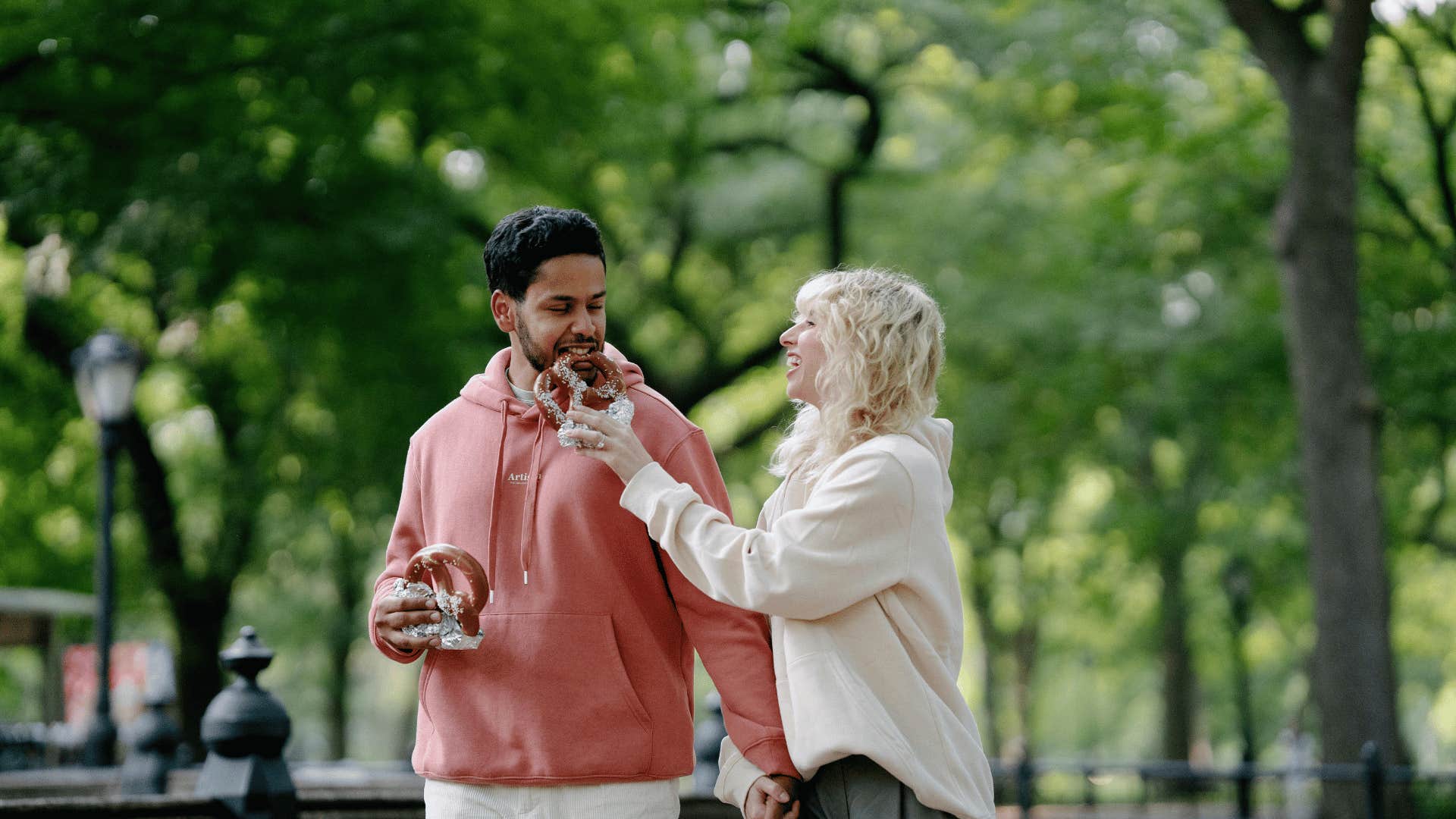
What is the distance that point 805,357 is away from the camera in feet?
12.0

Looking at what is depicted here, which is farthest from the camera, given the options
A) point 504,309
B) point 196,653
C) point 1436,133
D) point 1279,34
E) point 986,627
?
point 986,627

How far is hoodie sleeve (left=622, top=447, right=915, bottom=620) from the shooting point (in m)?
3.36

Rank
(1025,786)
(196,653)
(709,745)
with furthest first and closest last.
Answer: (196,653) < (1025,786) < (709,745)

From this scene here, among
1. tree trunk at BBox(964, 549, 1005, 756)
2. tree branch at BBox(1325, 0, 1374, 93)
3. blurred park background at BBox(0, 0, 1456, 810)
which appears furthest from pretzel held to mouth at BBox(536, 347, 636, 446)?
tree trunk at BBox(964, 549, 1005, 756)

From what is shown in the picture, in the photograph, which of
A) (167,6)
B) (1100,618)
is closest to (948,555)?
(167,6)

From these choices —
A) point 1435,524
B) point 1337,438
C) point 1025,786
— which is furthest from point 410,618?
point 1435,524

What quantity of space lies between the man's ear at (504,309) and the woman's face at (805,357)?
64 cm

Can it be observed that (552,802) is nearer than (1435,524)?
Yes

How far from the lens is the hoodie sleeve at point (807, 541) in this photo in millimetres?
3357

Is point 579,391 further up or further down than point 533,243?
further down

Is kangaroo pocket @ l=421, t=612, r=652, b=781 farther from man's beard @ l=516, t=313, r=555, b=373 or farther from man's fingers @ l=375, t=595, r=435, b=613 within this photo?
man's beard @ l=516, t=313, r=555, b=373

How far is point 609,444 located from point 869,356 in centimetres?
62

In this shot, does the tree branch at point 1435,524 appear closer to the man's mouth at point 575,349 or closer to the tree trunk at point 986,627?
the tree trunk at point 986,627

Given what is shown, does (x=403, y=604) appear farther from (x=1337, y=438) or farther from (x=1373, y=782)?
(x=1337, y=438)
